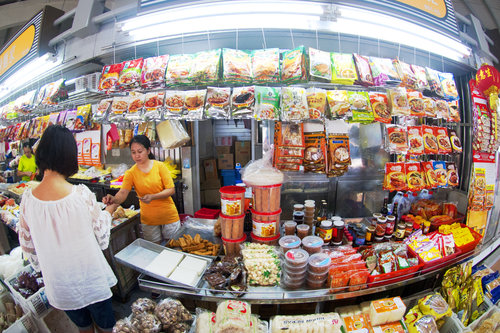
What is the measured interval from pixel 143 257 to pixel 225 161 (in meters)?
4.88

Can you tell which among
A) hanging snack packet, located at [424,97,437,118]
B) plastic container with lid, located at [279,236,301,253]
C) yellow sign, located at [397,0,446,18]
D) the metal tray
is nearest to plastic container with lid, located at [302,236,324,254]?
plastic container with lid, located at [279,236,301,253]

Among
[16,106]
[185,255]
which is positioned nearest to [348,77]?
[185,255]

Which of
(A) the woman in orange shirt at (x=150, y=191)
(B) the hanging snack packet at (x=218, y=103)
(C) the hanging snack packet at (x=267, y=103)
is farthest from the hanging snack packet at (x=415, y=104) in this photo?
(A) the woman in orange shirt at (x=150, y=191)

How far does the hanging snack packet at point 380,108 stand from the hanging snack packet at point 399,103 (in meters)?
0.06

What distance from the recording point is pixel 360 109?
7.29ft

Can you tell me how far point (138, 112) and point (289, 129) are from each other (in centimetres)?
181

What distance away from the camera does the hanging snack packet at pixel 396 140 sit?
8.14 ft

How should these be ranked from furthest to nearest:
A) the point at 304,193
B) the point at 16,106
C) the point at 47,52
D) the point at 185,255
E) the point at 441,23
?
the point at 16,106, the point at 47,52, the point at 304,193, the point at 441,23, the point at 185,255

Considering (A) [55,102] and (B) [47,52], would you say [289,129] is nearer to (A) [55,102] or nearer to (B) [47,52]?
(A) [55,102]

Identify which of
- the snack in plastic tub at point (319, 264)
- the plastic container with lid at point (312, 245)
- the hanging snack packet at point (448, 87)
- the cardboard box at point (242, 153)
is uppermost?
the hanging snack packet at point (448, 87)

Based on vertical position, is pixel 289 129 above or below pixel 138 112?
below

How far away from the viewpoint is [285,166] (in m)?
2.32

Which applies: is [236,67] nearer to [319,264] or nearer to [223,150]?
[319,264]

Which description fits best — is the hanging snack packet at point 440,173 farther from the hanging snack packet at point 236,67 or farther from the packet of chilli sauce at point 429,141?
the hanging snack packet at point 236,67
